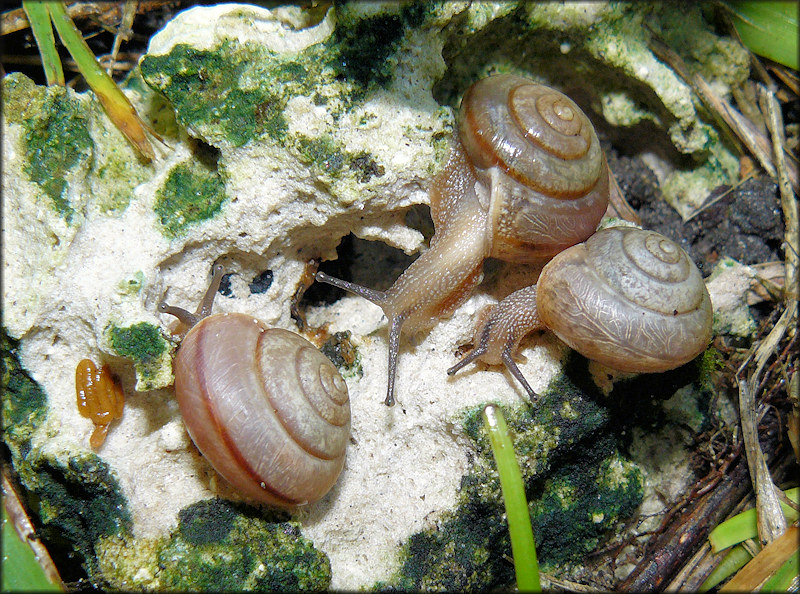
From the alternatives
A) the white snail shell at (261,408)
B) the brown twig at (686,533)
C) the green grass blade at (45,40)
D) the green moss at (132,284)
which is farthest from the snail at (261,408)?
the brown twig at (686,533)

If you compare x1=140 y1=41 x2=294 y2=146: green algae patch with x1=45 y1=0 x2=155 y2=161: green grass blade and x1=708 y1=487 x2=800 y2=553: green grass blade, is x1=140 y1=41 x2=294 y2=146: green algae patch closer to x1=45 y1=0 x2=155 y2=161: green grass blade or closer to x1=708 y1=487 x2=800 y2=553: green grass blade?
x1=45 y1=0 x2=155 y2=161: green grass blade

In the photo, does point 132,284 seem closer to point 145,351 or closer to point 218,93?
point 145,351

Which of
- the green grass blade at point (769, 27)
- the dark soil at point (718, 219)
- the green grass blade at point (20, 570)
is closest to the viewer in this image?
the green grass blade at point (20, 570)

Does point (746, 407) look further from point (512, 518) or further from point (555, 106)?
point (555, 106)

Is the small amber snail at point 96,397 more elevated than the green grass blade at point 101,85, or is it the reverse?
the green grass blade at point 101,85

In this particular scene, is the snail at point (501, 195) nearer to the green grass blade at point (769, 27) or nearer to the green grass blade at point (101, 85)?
the green grass blade at point (101, 85)

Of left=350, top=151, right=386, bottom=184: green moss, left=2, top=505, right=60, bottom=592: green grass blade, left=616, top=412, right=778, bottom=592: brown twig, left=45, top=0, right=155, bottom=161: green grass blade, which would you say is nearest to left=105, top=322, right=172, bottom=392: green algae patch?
left=2, top=505, right=60, bottom=592: green grass blade

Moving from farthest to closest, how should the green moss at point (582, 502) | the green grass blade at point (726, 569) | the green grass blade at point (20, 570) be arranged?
the green moss at point (582, 502) → the green grass blade at point (726, 569) → the green grass blade at point (20, 570)
